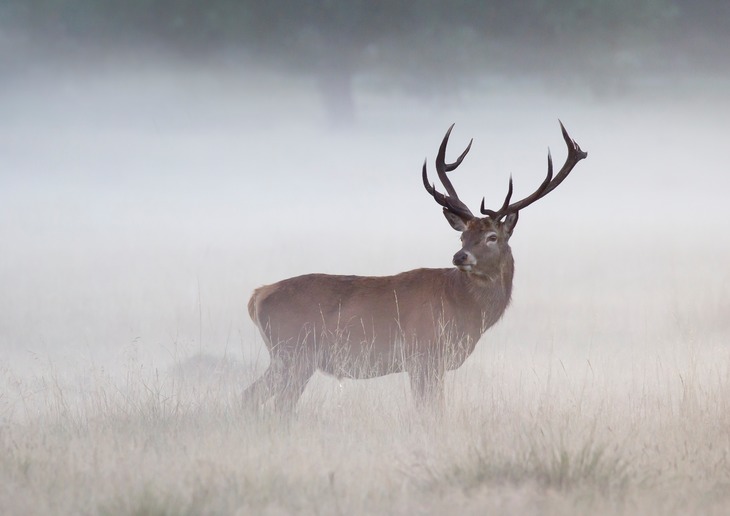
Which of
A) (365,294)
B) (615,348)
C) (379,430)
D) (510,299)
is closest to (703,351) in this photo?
(615,348)

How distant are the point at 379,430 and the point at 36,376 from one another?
4210mm

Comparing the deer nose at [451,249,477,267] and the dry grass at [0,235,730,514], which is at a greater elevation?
the deer nose at [451,249,477,267]

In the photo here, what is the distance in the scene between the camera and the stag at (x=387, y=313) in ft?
29.3

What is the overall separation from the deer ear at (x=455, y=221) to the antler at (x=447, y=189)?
0.04 m

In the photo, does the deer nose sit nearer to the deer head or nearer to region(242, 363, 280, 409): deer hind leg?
the deer head

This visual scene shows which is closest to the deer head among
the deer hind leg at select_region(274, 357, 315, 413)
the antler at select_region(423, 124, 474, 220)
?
the antler at select_region(423, 124, 474, 220)

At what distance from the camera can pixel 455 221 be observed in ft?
30.8

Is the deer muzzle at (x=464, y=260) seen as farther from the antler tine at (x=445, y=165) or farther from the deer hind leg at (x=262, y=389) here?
the deer hind leg at (x=262, y=389)

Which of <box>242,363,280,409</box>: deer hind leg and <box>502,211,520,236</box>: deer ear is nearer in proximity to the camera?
<box>242,363,280,409</box>: deer hind leg

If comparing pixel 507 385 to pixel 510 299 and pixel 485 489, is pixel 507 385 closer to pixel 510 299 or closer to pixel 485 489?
pixel 510 299

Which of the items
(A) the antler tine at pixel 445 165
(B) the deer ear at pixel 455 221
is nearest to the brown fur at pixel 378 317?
(B) the deer ear at pixel 455 221

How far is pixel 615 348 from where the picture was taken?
11.1 meters

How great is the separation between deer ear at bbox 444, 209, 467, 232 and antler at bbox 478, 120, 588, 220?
30 cm

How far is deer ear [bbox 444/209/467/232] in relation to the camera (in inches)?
368
